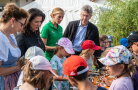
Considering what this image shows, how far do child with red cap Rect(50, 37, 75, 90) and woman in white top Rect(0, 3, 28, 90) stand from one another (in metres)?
0.61

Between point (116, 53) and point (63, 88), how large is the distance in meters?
1.33

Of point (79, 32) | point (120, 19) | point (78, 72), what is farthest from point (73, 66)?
point (120, 19)

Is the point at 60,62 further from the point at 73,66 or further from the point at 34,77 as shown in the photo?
the point at 73,66

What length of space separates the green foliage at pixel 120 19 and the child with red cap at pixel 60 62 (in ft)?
11.6

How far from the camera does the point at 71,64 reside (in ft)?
7.34

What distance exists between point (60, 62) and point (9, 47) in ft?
3.39

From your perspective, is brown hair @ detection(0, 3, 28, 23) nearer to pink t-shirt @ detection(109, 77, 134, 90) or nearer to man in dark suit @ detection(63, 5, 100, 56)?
pink t-shirt @ detection(109, 77, 134, 90)

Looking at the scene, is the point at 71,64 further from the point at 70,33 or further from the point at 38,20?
the point at 70,33

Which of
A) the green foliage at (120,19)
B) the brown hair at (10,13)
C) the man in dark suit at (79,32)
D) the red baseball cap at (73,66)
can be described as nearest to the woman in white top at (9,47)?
the brown hair at (10,13)

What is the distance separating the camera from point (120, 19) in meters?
7.32

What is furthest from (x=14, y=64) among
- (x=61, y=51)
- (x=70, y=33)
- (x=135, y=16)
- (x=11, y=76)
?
(x=135, y=16)

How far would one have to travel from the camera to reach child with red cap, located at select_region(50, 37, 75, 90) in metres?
3.61

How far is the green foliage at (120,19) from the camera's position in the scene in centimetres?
723

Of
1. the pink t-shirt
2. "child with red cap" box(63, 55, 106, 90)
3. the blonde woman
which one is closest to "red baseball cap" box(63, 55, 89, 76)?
"child with red cap" box(63, 55, 106, 90)
